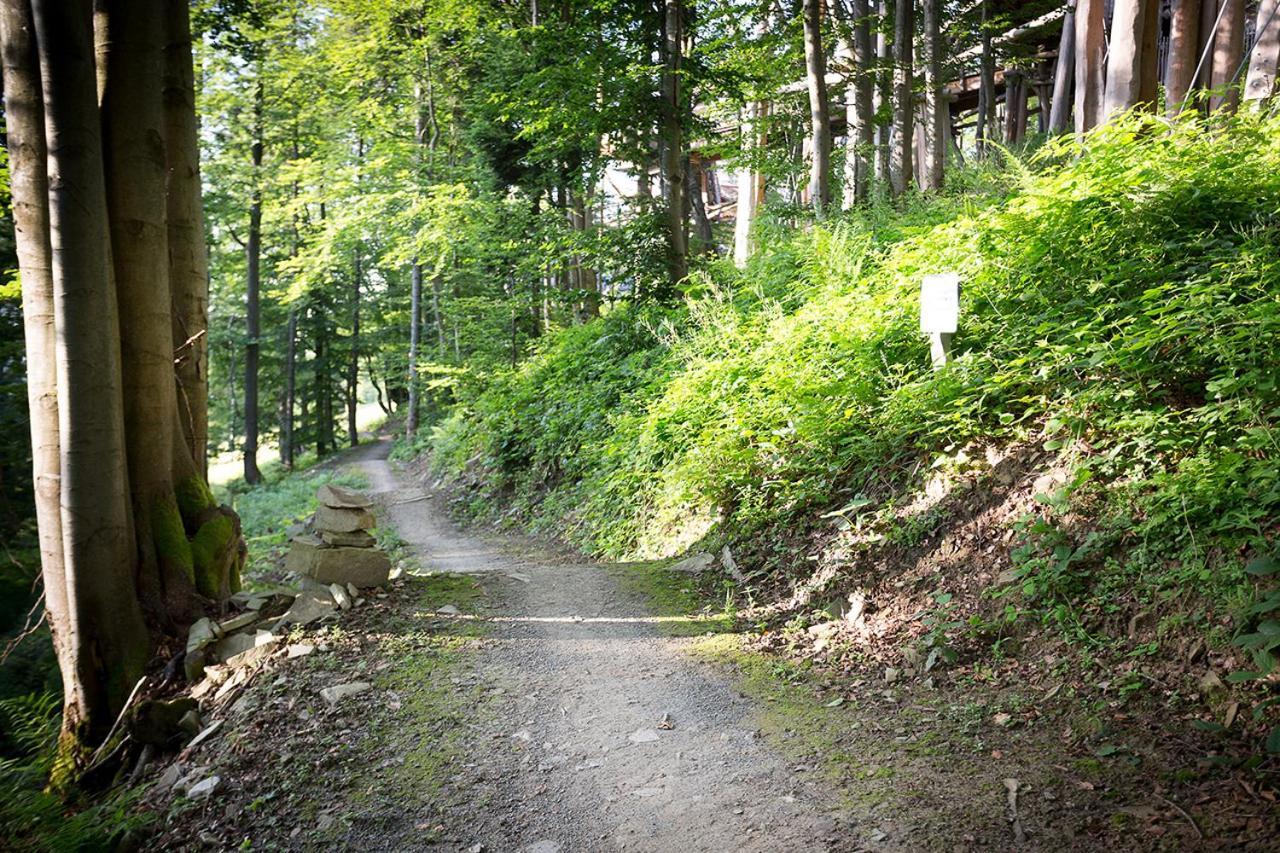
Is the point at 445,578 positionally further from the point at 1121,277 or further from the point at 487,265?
the point at 487,265

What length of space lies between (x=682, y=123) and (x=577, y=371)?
4.77m

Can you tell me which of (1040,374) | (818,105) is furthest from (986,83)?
(1040,374)

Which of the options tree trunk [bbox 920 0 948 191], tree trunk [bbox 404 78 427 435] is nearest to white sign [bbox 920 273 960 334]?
tree trunk [bbox 920 0 948 191]

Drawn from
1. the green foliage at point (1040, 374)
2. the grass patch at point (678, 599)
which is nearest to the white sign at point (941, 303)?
the green foliage at point (1040, 374)

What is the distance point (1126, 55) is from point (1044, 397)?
18.9 feet

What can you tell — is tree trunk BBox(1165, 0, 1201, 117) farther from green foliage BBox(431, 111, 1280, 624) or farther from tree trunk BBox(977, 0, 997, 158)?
tree trunk BBox(977, 0, 997, 158)

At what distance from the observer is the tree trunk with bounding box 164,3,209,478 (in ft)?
22.4

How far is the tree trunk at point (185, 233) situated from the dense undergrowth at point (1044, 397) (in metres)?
4.69

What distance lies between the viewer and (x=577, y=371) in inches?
574

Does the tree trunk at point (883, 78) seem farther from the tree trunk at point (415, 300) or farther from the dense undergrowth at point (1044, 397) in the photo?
the tree trunk at point (415, 300)

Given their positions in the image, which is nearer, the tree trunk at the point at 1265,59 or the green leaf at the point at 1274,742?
the green leaf at the point at 1274,742

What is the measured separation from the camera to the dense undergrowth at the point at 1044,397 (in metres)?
4.00

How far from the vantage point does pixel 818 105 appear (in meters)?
11.9

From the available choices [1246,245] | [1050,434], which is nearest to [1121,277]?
[1246,245]
